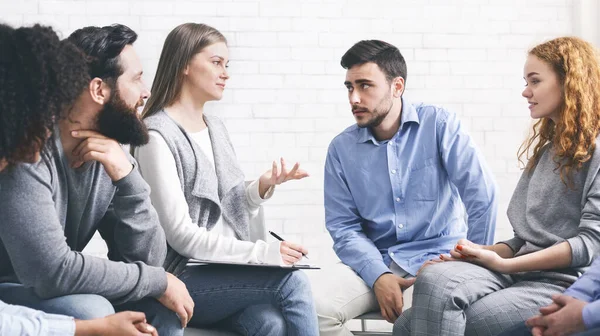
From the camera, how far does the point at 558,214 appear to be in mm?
2422

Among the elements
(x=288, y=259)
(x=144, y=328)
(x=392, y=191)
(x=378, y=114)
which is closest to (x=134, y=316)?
(x=144, y=328)

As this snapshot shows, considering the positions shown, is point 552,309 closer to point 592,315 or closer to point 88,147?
point 592,315

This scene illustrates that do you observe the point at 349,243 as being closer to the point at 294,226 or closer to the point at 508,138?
the point at 294,226

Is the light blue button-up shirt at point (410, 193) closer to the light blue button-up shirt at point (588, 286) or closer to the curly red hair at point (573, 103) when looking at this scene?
the curly red hair at point (573, 103)

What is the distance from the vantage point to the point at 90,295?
195cm

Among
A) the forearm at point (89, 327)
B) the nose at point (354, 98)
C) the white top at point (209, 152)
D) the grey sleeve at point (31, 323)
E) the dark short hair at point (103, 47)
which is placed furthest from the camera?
the nose at point (354, 98)

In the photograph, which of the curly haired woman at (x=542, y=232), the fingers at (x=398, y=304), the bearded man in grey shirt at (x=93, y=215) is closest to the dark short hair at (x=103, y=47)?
the bearded man in grey shirt at (x=93, y=215)

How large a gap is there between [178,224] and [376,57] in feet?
4.04

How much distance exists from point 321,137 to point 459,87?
82cm

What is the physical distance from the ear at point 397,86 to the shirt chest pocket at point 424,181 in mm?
339

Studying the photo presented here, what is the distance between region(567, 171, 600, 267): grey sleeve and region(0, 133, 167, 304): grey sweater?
1178 millimetres

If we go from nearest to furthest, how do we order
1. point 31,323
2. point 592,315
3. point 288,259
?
point 31,323 → point 592,315 → point 288,259

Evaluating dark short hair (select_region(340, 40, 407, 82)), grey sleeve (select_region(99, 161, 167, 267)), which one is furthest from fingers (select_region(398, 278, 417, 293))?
grey sleeve (select_region(99, 161, 167, 267))

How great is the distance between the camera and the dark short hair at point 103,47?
2227mm
